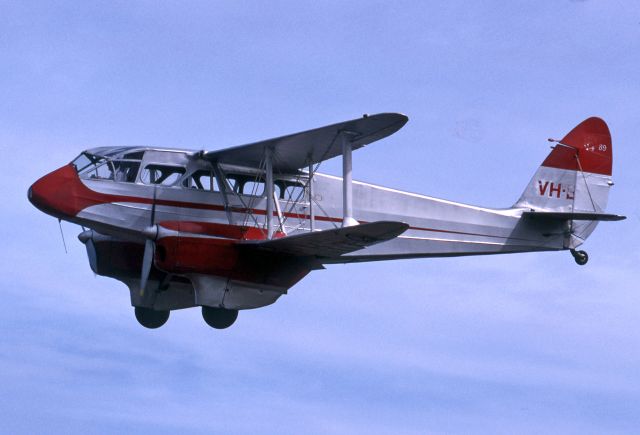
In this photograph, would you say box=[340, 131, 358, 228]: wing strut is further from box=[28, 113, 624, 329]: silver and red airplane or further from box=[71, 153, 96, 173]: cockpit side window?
box=[71, 153, 96, 173]: cockpit side window

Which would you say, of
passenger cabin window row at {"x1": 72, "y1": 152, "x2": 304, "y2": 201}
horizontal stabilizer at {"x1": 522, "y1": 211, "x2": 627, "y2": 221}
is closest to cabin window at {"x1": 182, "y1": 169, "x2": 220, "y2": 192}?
passenger cabin window row at {"x1": 72, "y1": 152, "x2": 304, "y2": 201}

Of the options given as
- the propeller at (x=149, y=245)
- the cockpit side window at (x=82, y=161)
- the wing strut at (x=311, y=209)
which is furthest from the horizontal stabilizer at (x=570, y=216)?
the cockpit side window at (x=82, y=161)

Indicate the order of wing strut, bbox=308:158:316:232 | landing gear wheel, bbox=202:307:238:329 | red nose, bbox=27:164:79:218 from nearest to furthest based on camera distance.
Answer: red nose, bbox=27:164:79:218, wing strut, bbox=308:158:316:232, landing gear wheel, bbox=202:307:238:329

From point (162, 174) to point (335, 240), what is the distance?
4195mm

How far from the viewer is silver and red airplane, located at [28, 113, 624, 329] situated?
81.4ft

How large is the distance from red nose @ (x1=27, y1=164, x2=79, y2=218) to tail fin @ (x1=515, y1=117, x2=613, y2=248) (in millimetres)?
11092

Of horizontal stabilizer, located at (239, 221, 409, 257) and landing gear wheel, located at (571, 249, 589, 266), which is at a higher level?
horizontal stabilizer, located at (239, 221, 409, 257)

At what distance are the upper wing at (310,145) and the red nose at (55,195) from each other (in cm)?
300

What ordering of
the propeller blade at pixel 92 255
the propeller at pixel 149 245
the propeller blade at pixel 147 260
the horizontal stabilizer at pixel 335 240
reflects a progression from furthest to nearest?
the propeller blade at pixel 92 255 < the propeller blade at pixel 147 260 < the propeller at pixel 149 245 < the horizontal stabilizer at pixel 335 240

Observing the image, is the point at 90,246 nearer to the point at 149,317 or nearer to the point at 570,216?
the point at 149,317

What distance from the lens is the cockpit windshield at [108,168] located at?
25.2 metres

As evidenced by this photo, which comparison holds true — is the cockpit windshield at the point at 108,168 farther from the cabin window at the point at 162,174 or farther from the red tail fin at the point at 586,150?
the red tail fin at the point at 586,150

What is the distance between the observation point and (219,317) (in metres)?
27.1

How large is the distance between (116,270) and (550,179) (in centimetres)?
1098
